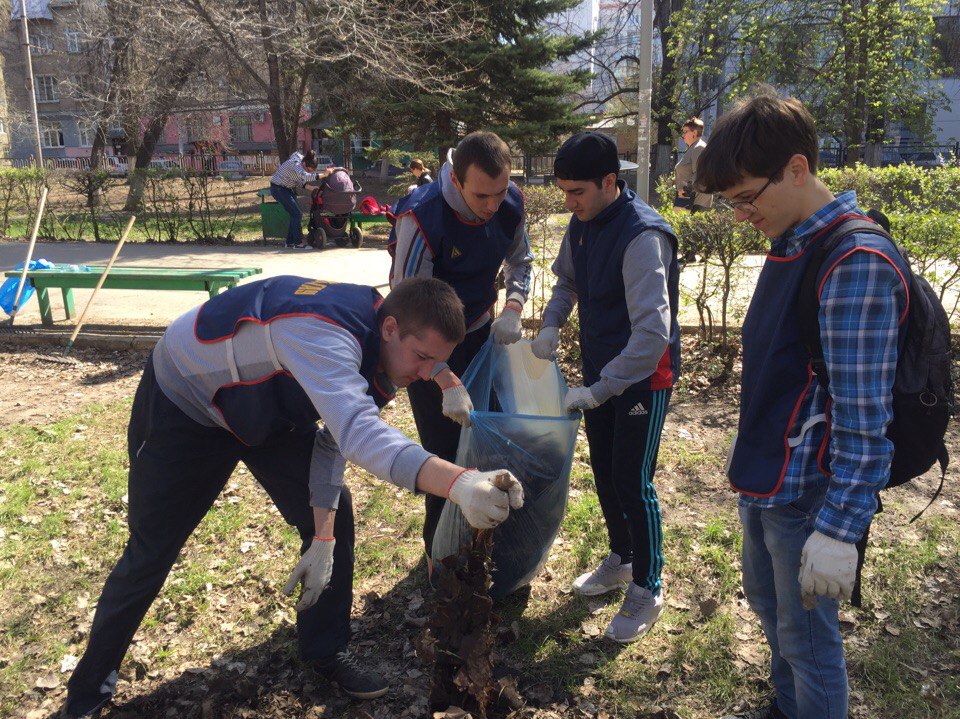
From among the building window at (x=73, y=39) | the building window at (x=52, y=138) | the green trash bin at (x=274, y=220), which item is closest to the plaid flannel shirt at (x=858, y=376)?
the green trash bin at (x=274, y=220)

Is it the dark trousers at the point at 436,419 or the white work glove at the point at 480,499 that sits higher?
the white work glove at the point at 480,499

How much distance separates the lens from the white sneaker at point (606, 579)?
2.94 m

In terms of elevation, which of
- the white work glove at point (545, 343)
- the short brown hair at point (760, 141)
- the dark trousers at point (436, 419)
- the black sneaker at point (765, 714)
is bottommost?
the black sneaker at point (765, 714)

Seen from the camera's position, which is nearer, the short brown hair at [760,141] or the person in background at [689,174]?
the short brown hair at [760,141]

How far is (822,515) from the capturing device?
1556 millimetres

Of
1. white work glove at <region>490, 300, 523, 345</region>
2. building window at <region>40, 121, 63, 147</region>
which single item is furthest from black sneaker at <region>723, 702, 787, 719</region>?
building window at <region>40, 121, 63, 147</region>

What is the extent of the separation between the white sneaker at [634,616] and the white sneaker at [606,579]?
0.74ft

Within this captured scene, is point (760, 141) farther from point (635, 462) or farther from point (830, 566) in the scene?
point (635, 462)

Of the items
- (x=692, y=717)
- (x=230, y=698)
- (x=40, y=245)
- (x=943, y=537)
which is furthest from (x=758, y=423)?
(x=40, y=245)

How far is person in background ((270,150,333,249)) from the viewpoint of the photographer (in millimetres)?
11039

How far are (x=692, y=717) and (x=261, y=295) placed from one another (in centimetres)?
182

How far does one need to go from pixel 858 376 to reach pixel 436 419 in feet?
5.60

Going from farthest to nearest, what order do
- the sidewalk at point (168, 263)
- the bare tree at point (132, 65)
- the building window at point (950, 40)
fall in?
the building window at point (950, 40) < the bare tree at point (132, 65) < the sidewalk at point (168, 263)

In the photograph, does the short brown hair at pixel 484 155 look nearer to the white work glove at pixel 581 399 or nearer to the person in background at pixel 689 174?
the white work glove at pixel 581 399
